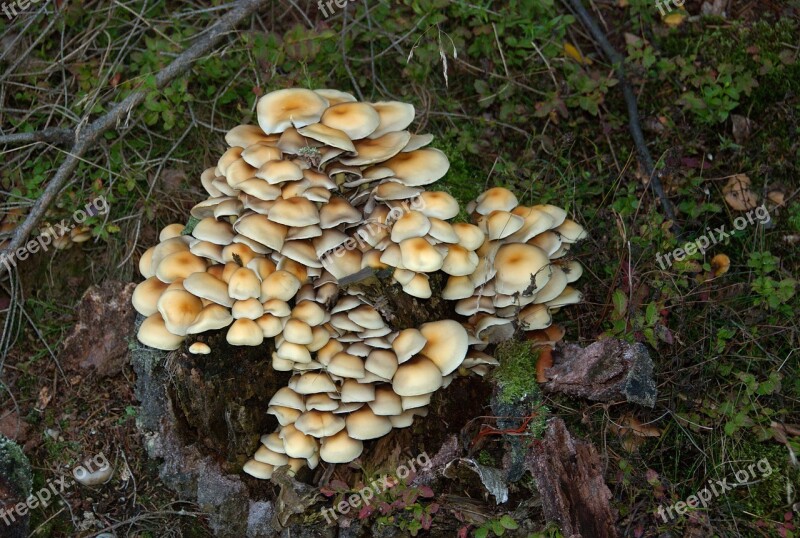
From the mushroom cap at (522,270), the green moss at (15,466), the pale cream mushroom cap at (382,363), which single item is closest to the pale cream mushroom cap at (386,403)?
the pale cream mushroom cap at (382,363)

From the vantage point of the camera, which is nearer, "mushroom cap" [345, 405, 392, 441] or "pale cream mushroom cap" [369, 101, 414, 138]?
"mushroom cap" [345, 405, 392, 441]

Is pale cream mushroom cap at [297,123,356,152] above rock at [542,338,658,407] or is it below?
above

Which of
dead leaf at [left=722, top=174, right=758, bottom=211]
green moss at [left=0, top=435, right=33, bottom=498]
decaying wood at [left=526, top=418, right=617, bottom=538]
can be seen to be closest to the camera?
decaying wood at [left=526, top=418, right=617, bottom=538]

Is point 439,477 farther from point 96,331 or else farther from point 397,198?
point 96,331

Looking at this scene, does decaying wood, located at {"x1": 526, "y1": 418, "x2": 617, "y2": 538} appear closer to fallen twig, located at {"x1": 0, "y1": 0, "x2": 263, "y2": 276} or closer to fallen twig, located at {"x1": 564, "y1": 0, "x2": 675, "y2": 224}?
fallen twig, located at {"x1": 564, "y1": 0, "x2": 675, "y2": 224}

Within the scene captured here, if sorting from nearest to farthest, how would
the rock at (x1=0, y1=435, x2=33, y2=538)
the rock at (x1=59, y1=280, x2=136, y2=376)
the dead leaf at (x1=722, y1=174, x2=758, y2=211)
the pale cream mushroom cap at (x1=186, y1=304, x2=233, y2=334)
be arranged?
the pale cream mushroom cap at (x1=186, y1=304, x2=233, y2=334) → the rock at (x1=0, y1=435, x2=33, y2=538) → the rock at (x1=59, y1=280, x2=136, y2=376) → the dead leaf at (x1=722, y1=174, x2=758, y2=211)

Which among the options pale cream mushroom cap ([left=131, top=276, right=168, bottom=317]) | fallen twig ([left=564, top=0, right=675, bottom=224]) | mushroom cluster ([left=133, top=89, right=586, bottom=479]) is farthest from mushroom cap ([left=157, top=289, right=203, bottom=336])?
fallen twig ([left=564, top=0, right=675, bottom=224])

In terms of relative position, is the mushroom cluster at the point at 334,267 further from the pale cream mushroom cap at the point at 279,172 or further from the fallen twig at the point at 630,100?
the fallen twig at the point at 630,100
